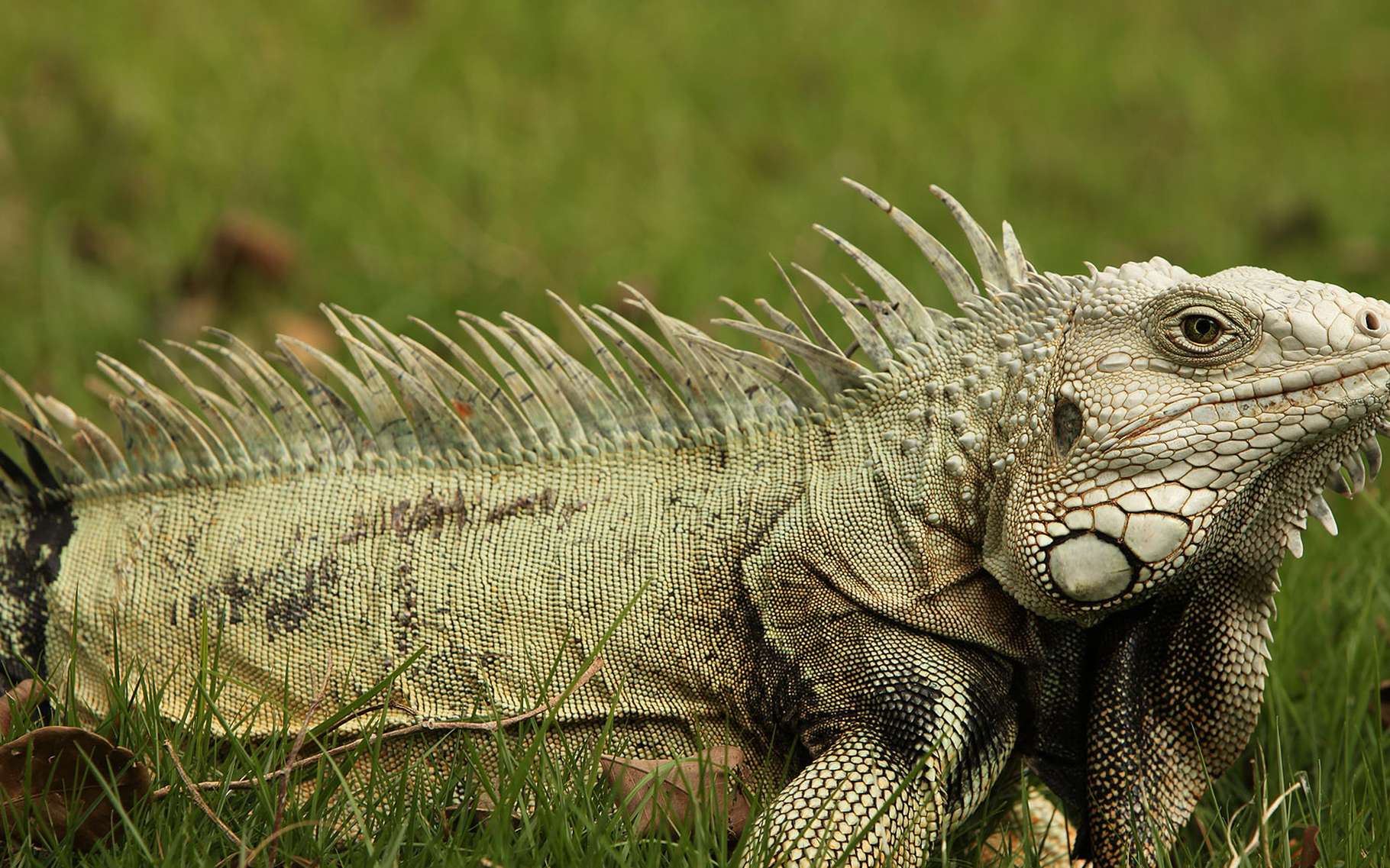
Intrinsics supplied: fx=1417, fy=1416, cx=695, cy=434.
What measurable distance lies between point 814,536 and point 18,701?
6.00ft

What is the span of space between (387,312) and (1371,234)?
18.8ft

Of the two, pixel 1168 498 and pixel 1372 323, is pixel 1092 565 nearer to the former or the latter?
pixel 1168 498

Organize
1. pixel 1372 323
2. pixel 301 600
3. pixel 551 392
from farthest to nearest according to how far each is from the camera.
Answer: pixel 551 392 → pixel 301 600 → pixel 1372 323

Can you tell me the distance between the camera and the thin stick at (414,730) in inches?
116

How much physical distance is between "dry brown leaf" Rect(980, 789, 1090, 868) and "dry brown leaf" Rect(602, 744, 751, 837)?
2.13 feet

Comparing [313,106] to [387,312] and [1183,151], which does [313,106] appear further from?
[1183,151]

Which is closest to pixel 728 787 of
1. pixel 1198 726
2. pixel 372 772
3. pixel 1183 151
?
pixel 372 772

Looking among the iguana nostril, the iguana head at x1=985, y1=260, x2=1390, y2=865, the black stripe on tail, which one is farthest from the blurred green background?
the iguana nostril

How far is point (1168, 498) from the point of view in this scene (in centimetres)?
284

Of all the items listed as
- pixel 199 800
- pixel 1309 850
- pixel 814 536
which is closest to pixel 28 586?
pixel 199 800

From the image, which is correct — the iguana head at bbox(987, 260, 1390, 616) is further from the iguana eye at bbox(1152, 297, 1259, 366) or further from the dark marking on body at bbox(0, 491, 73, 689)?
the dark marking on body at bbox(0, 491, 73, 689)

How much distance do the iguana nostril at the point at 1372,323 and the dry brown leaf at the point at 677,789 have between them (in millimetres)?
1600

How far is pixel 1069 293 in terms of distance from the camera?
3172mm

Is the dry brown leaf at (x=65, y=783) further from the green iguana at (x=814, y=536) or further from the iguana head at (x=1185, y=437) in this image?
the iguana head at (x=1185, y=437)
